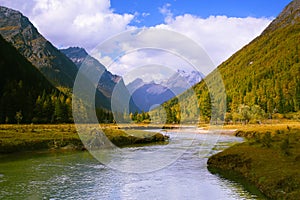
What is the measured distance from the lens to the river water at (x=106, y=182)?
79.9 feet

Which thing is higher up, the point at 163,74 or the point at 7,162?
the point at 163,74

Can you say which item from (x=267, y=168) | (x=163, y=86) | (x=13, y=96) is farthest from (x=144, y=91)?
(x=13, y=96)

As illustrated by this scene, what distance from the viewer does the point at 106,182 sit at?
2908 cm

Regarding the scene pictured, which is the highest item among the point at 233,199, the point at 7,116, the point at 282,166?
the point at 7,116

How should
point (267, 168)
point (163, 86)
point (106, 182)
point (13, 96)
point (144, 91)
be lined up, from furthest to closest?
point (13, 96)
point (144, 91)
point (163, 86)
point (106, 182)
point (267, 168)

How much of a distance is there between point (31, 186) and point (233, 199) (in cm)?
1752

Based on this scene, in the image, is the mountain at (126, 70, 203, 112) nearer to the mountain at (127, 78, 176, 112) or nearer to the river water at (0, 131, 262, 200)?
the mountain at (127, 78, 176, 112)

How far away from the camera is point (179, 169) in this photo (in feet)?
118

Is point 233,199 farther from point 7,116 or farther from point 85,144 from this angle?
point 7,116

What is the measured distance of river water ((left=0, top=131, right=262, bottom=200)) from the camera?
24.4 m

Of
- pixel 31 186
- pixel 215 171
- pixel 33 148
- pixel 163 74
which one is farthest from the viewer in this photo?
pixel 33 148

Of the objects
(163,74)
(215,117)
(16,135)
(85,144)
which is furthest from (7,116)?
(215,117)

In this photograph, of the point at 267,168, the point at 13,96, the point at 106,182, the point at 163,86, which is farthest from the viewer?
the point at 13,96

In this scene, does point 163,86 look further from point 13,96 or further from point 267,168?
point 13,96
